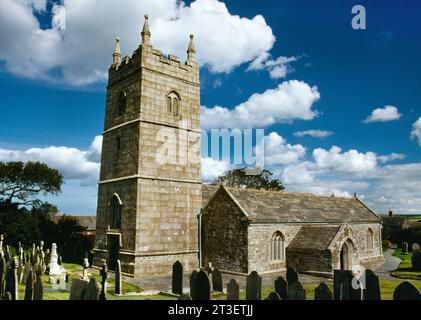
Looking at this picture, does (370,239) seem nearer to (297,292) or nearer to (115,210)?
(115,210)

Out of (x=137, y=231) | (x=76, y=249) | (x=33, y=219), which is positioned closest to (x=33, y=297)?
(x=137, y=231)

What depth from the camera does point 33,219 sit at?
3078 centimetres

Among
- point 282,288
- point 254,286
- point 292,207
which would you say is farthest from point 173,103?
point 282,288

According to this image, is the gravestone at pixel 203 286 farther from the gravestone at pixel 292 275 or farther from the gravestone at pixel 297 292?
the gravestone at pixel 292 275

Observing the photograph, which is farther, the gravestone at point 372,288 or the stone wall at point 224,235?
the stone wall at point 224,235

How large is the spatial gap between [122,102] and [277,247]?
45.1 ft

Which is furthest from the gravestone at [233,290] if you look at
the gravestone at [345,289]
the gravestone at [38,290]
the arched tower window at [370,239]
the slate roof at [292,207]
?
the arched tower window at [370,239]

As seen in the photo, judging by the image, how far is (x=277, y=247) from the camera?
22.0m

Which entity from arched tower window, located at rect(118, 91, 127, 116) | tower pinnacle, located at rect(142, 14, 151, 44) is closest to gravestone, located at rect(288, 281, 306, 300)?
arched tower window, located at rect(118, 91, 127, 116)

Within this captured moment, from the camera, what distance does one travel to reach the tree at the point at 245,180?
165ft

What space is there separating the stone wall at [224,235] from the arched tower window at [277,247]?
90.0 inches

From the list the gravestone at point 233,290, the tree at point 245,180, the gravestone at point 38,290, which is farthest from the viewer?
the tree at point 245,180
